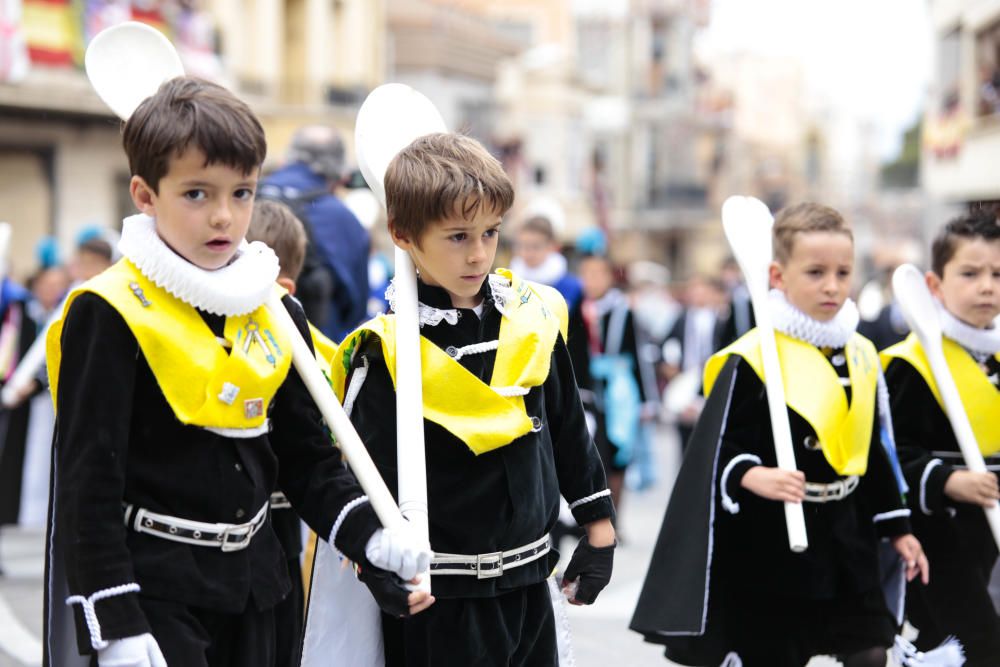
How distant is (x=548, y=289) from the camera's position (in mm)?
3846

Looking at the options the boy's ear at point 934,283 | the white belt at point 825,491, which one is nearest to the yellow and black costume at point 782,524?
the white belt at point 825,491

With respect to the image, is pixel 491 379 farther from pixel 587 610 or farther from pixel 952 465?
pixel 587 610

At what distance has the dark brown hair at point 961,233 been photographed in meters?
5.01

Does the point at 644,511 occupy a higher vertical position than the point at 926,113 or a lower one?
lower

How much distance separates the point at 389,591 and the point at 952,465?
2.33 meters

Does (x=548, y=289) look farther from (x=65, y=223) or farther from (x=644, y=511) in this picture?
(x=65, y=223)

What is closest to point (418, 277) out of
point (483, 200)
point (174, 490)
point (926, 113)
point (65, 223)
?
point (483, 200)

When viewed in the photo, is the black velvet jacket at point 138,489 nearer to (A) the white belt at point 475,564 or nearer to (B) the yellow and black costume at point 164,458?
(B) the yellow and black costume at point 164,458

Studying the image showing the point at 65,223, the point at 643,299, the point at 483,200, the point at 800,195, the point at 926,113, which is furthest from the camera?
the point at 800,195

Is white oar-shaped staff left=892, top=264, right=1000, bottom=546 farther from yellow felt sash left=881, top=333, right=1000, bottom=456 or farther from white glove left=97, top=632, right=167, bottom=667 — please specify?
white glove left=97, top=632, right=167, bottom=667

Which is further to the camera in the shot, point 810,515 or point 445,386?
point 810,515

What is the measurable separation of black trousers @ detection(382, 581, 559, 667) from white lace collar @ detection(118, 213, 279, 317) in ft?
2.71

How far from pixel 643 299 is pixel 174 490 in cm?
2143

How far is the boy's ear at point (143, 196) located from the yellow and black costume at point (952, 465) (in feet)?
8.69
